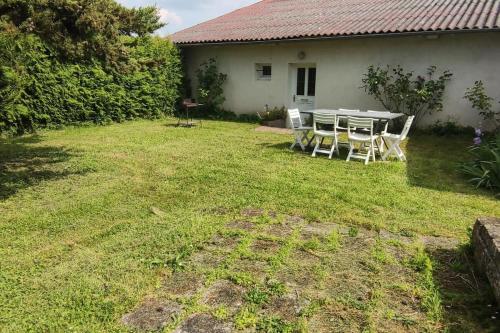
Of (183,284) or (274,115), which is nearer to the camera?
(183,284)

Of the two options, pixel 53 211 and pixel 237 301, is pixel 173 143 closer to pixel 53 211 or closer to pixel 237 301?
pixel 53 211

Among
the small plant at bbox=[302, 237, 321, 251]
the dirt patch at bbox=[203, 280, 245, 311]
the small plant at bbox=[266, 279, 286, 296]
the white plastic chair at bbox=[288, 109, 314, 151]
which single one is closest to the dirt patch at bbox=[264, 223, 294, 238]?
the small plant at bbox=[302, 237, 321, 251]

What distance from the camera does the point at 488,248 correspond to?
316cm

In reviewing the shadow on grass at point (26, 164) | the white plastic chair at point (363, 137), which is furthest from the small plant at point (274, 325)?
the white plastic chair at point (363, 137)

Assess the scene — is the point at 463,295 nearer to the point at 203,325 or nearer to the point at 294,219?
the point at 294,219

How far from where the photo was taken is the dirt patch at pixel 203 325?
2619 millimetres

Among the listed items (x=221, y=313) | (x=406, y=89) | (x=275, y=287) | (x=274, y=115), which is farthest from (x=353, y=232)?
(x=274, y=115)

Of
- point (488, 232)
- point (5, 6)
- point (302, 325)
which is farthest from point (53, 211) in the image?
Result: point (488, 232)

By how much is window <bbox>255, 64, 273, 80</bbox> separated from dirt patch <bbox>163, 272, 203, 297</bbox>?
39.1 ft

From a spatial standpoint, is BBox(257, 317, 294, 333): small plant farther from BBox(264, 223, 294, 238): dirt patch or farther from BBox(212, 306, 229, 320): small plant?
BBox(264, 223, 294, 238): dirt patch

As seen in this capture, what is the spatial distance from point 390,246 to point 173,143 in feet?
21.8

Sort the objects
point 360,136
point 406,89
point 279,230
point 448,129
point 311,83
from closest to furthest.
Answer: point 279,230, point 360,136, point 448,129, point 406,89, point 311,83

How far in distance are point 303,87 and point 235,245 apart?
10.8m

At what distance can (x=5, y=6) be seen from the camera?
4.98m
